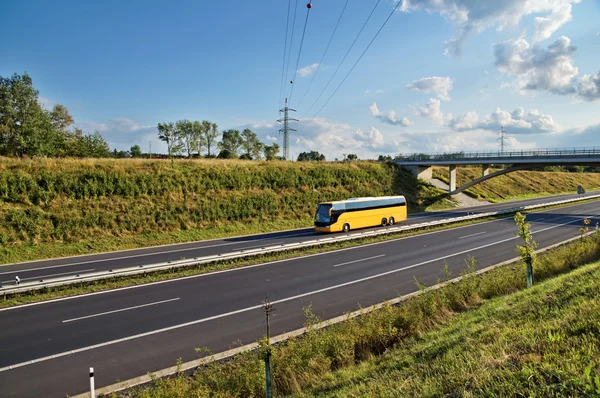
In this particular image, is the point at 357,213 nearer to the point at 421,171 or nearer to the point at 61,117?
the point at 421,171

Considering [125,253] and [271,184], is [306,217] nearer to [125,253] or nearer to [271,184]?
[271,184]

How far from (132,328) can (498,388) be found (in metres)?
9.72

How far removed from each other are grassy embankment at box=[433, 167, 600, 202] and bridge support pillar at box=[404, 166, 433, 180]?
3537 mm

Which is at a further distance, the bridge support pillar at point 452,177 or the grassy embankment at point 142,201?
the bridge support pillar at point 452,177

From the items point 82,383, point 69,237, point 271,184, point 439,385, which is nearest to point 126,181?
point 69,237

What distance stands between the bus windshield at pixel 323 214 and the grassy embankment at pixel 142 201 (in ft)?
15.5

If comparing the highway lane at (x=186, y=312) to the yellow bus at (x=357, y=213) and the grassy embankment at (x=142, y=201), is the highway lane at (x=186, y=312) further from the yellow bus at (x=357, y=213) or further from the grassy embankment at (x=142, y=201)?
the grassy embankment at (x=142, y=201)

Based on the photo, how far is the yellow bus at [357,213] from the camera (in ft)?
86.5

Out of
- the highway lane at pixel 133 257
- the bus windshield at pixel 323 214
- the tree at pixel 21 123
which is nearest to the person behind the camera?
the highway lane at pixel 133 257

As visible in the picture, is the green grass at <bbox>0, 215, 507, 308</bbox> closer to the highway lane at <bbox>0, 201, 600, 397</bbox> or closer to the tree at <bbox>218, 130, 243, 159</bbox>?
the highway lane at <bbox>0, 201, 600, 397</bbox>

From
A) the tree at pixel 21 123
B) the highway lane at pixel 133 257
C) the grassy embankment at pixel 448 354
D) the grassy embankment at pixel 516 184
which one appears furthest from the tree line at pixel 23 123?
the grassy embankment at pixel 516 184

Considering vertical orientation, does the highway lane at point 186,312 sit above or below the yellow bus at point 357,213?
below

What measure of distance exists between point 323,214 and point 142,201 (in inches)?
566

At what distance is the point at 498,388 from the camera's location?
3.92 m
